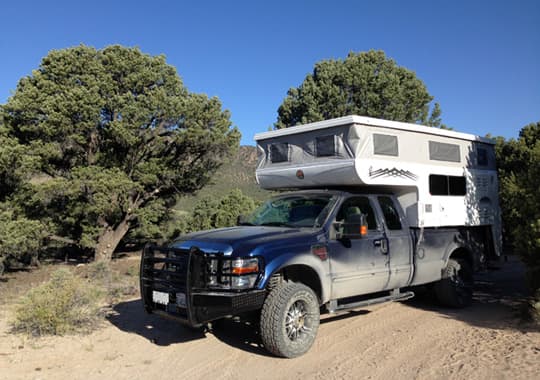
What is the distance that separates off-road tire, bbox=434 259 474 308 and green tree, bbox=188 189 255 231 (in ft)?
36.5

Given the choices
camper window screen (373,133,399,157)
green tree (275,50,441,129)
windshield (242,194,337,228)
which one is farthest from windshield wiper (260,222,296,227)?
green tree (275,50,441,129)

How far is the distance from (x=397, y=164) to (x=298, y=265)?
2362 millimetres

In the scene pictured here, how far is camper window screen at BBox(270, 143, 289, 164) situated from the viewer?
6.96 metres

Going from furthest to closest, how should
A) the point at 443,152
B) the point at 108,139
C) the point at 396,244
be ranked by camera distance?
the point at 108,139
the point at 443,152
the point at 396,244

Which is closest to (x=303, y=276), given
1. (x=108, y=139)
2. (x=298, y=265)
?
(x=298, y=265)

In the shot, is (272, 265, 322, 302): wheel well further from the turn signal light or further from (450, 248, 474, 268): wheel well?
(450, 248, 474, 268): wheel well

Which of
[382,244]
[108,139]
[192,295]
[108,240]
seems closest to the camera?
[192,295]

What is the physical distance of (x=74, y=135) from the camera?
16.9 m

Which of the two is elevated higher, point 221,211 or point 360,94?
point 360,94

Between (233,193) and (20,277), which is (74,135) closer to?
(20,277)

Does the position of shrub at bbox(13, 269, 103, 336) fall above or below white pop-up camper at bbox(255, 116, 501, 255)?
below

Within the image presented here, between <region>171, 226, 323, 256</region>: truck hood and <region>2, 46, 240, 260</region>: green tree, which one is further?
<region>2, 46, 240, 260</region>: green tree

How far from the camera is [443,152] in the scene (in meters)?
7.20

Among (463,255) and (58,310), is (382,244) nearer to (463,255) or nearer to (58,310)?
(463,255)
